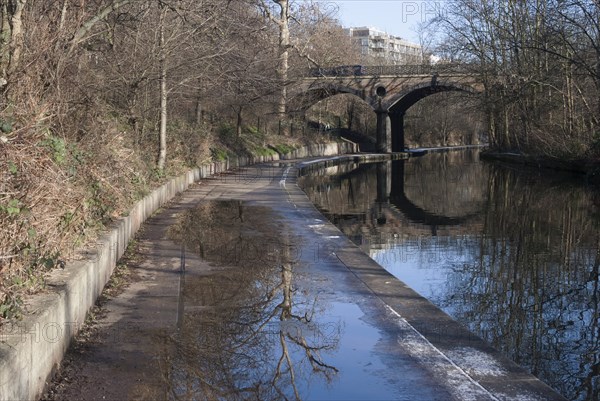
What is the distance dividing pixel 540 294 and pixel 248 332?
514 centimetres

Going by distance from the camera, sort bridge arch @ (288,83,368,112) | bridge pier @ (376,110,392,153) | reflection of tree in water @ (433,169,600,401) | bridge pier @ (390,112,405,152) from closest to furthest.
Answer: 1. reflection of tree in water @ (433,169,600,401)
2. bridge arch @ (288,83,368,112)
3. bridge pier @ (376,110,392,153)
4. bridge pier @ (390,112,405,152)

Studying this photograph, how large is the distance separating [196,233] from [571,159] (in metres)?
24.9

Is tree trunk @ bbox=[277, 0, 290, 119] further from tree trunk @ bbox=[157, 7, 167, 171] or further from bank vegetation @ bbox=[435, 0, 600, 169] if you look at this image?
tree trunk @ bbox=[157, 7, 167, 171]

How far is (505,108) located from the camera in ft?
159

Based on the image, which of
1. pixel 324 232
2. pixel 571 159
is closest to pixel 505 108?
pixel 571 159

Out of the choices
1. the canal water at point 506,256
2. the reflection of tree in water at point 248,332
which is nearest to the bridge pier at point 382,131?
the canal water at point 506,256

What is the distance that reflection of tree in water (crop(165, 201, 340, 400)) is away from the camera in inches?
236

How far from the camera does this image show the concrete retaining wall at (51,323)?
4689mm

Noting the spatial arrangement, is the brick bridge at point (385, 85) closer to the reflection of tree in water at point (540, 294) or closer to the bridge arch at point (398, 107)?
the bridge arch at point (398, 107)

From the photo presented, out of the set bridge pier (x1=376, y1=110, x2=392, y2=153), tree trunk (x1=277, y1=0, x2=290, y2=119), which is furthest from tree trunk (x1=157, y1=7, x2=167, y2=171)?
bridge pier (x1=376, y1=110, x2=392, y2=153)

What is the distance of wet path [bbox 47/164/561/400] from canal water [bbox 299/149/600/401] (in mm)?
1026

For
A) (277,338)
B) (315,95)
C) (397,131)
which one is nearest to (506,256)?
(277,338)

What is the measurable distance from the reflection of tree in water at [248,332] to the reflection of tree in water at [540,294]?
7.47 ft

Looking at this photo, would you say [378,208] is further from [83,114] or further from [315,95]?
[315,95]
